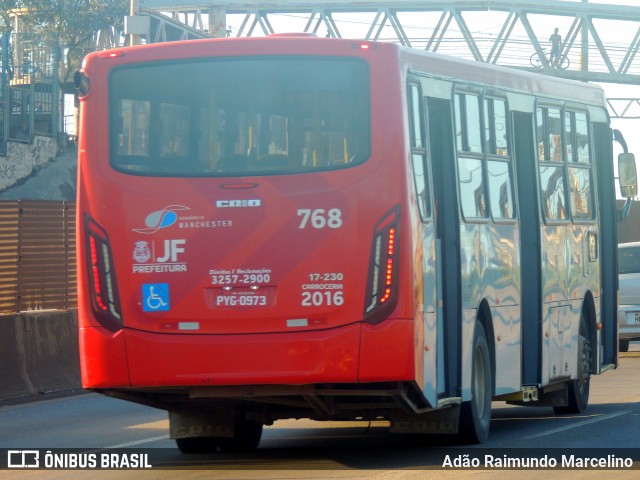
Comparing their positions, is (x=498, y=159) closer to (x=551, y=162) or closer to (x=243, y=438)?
A: (x=551, y=162)

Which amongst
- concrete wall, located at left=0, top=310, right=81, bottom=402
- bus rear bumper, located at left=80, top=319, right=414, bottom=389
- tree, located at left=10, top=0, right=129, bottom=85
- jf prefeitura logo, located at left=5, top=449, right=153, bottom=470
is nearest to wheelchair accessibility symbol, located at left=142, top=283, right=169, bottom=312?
bus rear bumper, located at left=80, top=319, right=414, bottom=389

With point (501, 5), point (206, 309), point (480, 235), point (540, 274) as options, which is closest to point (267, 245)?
point (206, 309)

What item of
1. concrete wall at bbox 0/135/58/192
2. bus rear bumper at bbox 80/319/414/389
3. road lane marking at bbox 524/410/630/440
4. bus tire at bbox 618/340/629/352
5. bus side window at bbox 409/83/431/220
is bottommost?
bus tire at bbox 618/340/629/352

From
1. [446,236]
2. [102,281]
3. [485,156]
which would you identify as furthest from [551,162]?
[102,281]

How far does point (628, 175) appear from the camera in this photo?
1719 cm

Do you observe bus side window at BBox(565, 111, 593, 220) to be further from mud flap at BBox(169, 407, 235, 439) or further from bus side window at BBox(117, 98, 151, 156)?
bus side window at BBox(117, 98, 151, 156)

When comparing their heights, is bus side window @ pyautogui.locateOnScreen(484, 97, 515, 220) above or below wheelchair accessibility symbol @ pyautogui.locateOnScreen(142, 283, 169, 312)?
above

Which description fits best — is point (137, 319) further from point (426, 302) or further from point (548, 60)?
point (548, 60)

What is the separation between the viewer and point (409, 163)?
10.9 m

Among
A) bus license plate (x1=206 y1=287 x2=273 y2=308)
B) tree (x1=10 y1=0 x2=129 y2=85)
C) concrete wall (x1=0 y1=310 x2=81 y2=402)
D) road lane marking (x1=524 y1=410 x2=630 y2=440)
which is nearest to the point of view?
bus license plate (x1=206 y1=287 x2=273 y2=308)

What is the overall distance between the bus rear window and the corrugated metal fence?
8.79 metres

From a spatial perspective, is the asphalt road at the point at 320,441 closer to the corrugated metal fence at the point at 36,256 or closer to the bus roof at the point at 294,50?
the corrugated metal fence at the point at 36,256

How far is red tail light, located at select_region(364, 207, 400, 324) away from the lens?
Answer: 1073cm

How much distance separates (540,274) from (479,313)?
1.55m
